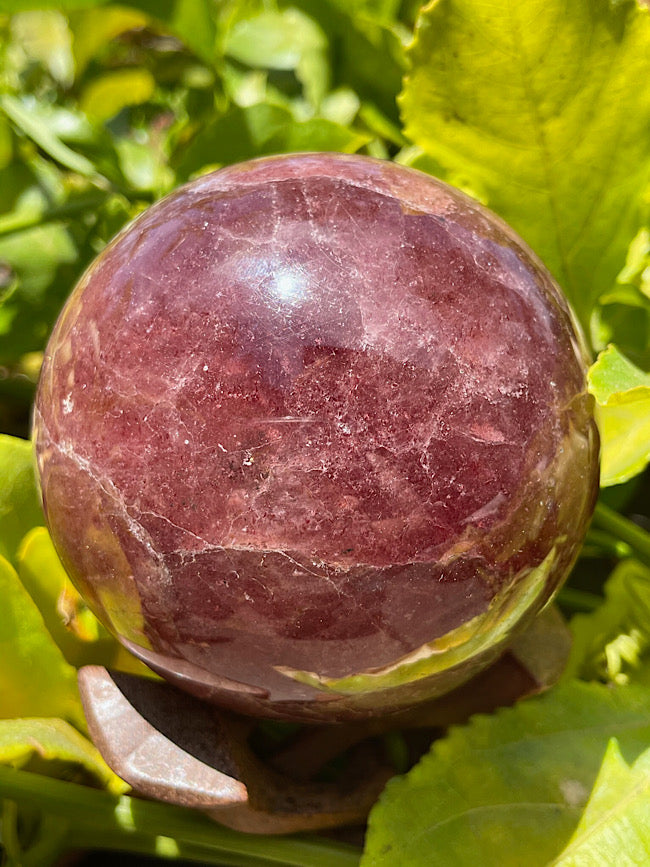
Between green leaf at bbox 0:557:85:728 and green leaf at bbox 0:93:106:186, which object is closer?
green leaf at bbox 0:557:85:728

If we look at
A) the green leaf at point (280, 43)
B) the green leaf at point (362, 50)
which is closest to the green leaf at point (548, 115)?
the green leaf at point (362, 50)

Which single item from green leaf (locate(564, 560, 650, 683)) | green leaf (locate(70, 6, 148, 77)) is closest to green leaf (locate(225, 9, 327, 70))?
green leaf (locate(70, 6, 148, 77))

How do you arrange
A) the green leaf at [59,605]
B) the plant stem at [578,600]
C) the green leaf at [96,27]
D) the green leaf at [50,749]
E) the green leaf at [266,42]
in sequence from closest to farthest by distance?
1. the green leaf at [50,749]
2. the green leaf at [59,605]
3. the plant stem at [578,600]
4. the green leaf at [266,42]
5. the green leaf at [96,27]

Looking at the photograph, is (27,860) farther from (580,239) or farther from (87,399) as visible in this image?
(580,239)

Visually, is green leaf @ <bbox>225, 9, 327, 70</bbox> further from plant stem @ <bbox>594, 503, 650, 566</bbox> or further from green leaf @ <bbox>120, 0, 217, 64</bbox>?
plant stem @ <bbox>594, 503, 650, 566</bbox>

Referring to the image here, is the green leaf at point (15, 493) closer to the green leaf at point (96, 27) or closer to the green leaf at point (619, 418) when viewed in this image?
the green leaf at point (619, 418)

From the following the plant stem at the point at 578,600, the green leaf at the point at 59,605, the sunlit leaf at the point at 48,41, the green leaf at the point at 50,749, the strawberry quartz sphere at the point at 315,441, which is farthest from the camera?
the sunlit leaf at the point at 48,41

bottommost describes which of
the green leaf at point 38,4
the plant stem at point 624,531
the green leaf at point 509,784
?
the green leaf at point 509,784

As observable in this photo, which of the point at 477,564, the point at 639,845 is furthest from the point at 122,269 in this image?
the point at 639,845
